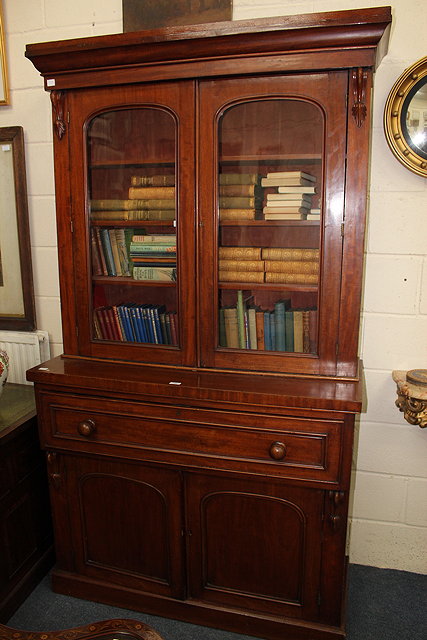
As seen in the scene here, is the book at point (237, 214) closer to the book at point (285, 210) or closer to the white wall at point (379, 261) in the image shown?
the book at point (285, 210)

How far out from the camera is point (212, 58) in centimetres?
148

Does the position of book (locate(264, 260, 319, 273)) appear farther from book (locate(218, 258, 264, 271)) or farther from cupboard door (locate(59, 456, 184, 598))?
cupboard door (locate(59, 456, 184, 598))

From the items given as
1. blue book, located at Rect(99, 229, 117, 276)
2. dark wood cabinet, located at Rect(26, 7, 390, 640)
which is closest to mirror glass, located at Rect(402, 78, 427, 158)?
dark wood cabinet, located at Rect(26, 7, 390, 640)

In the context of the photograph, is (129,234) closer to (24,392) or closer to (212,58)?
(212,58)

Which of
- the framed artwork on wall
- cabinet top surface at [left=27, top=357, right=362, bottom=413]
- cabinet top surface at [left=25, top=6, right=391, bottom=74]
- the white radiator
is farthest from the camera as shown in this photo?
the white radiator

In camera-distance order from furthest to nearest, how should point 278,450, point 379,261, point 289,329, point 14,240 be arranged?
point 14,240
point 379,261
point 289,329
point 278,450

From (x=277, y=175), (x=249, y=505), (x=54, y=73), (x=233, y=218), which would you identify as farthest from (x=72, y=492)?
(x=54, y=73)

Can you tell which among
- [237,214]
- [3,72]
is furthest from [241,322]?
[3,72]

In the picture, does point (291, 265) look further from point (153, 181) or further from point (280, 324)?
point (153, 181)

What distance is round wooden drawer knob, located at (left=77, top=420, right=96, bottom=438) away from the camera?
169 centimetres

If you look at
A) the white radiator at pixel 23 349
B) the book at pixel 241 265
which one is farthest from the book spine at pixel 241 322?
the white radiator at pixel 23 349

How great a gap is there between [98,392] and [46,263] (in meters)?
0.83

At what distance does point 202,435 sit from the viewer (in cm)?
160

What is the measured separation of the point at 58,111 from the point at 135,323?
2.55 ft
